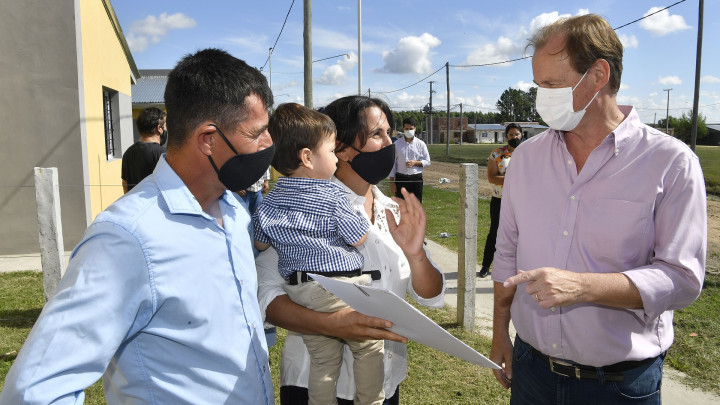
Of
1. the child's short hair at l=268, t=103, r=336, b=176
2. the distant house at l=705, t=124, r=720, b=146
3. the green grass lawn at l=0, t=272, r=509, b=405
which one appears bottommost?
the green grass lawn at l=0, t=272, r=509, b=405

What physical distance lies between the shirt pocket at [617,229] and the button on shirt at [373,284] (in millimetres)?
687

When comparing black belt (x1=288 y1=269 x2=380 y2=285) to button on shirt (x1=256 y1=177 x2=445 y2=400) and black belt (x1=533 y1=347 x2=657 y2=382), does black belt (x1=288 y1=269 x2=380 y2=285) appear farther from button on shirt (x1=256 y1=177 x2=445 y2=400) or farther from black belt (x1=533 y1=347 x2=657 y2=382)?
black belt (x1=533 y1=347 x2=657 y2=382)

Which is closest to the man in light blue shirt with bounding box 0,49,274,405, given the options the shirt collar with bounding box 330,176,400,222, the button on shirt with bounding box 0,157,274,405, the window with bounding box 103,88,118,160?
the button on shirt with bounding box 0,157,274,405

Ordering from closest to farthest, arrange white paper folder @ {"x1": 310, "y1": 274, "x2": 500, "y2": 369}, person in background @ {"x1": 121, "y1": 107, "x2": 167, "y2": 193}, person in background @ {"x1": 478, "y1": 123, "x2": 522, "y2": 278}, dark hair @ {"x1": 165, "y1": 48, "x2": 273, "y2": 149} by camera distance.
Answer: white paper folder @ {"x1": 310, "y1": 274, "x2": 500, "y2": 369} → dark hair @ {"x1": 165, "y1": 48, "x2": 273, "y2": 149} → person in background @ {"x1": 121, "y1": 107, "x2": 167, "y2": 193} → person in background @ {"x1": 478, "y1": 123, "x2": 522, "y2": 278}

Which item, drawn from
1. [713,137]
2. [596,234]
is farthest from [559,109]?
[713,137]

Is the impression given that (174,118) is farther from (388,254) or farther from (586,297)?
(586,297)

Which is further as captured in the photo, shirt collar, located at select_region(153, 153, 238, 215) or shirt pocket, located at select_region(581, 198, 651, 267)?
shirt pocket, located at select_region(581, 198, 651, 267)

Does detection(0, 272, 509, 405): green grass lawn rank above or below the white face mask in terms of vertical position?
below

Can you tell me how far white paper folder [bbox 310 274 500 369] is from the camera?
1.33 m

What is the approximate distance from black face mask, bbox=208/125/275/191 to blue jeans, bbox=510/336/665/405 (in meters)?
1.37

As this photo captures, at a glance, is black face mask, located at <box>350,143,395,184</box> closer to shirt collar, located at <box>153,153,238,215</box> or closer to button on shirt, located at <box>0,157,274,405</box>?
button on shirt, located at <box>0,157,274,405</box>

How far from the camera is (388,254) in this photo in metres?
2.15

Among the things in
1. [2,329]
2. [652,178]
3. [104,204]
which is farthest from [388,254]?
[104,204]

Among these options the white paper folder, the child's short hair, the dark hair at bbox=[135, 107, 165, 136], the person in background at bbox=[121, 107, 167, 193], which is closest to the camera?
the white paper folder
